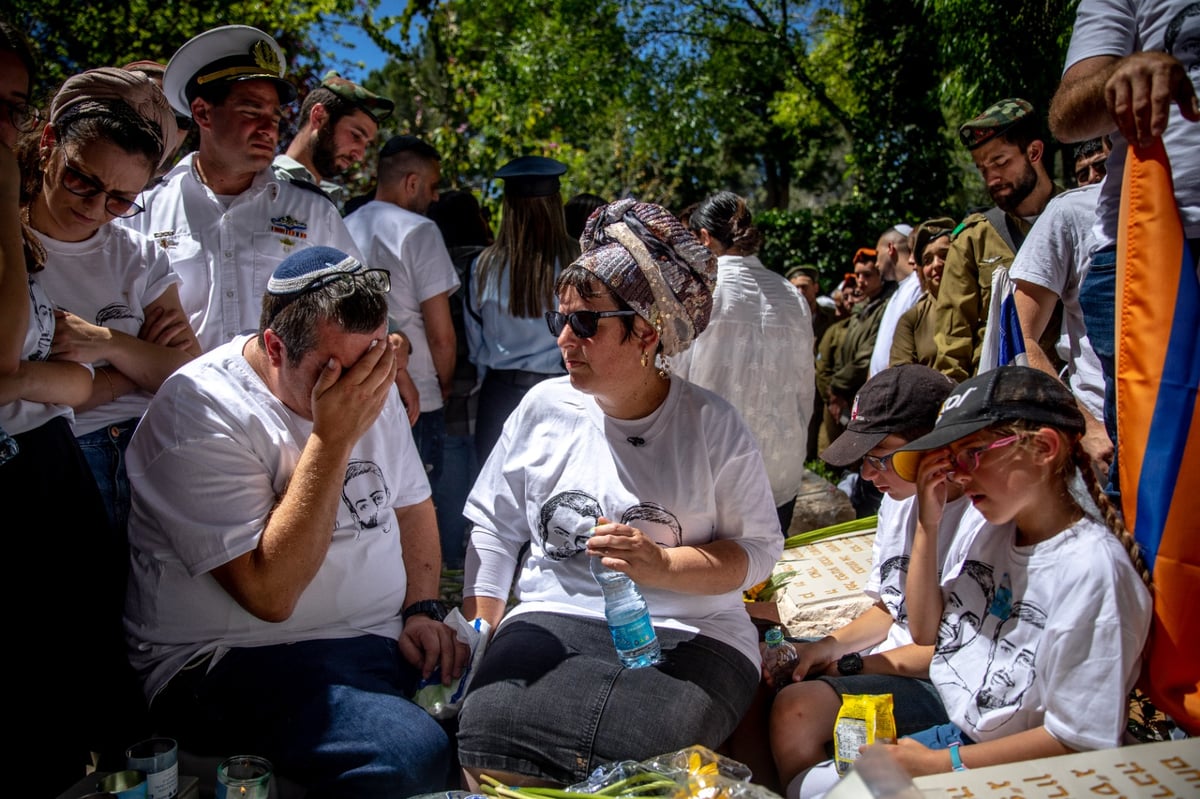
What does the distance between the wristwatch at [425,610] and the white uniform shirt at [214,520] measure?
0.56 feet

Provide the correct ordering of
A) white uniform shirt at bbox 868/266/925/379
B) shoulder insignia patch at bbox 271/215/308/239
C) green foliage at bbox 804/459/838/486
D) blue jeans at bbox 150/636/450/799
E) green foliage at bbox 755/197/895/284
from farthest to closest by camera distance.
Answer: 1. green foliage at bbox 755/197/895/284
2. green foliage at bbox 804/459/838/486
3. white uniform shirt at bbox 868/266/925/379
4. shoulder insignia patch at bbox 271/215/308/239
5. blue jeans at bbox 150/636/450/799

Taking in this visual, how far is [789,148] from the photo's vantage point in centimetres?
3048

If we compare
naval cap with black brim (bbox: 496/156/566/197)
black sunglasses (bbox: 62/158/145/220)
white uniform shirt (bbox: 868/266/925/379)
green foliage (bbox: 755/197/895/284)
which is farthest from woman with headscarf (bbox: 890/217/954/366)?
green foliage (bbox: 755/197/895/284)

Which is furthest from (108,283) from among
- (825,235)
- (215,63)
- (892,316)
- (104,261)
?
(825,235)

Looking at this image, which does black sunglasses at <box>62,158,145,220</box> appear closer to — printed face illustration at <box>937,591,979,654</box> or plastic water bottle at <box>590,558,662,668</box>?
plastic water bottle at <box>590,558,662,668</box>

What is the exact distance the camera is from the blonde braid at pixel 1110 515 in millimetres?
1985

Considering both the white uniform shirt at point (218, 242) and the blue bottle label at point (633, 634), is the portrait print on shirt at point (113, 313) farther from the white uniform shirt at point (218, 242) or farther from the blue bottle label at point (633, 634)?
the blue bottle label at point (633, 634)

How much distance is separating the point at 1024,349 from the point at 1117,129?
973 mm

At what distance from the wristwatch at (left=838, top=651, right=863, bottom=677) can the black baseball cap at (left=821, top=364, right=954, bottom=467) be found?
23.2 inches

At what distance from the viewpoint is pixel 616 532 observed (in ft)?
7.83

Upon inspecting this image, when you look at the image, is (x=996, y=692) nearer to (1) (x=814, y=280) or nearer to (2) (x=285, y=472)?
(2) (x=285, y=472)

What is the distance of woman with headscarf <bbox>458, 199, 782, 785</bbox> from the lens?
2283mm

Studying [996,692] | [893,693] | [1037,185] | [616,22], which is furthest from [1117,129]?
[616,22]

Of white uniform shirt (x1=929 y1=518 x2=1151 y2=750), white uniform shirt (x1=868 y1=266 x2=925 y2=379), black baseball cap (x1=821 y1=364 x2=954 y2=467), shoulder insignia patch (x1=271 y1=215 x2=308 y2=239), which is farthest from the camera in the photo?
white uniform shirt (x1=868 y1=266 x2=925 y2=379)
